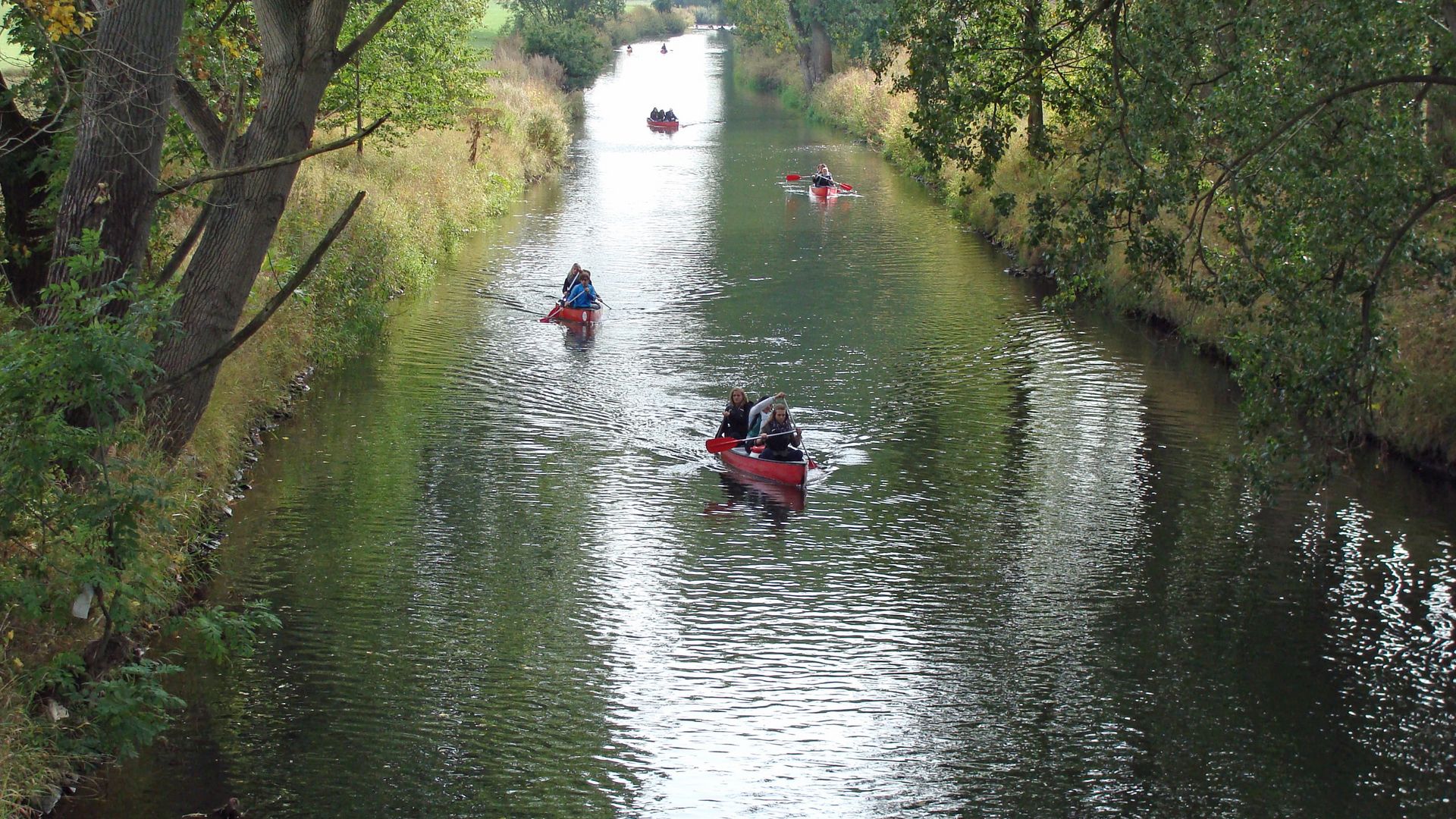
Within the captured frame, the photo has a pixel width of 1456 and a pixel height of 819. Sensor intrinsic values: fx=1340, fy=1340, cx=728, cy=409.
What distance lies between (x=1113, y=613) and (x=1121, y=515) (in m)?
2.96

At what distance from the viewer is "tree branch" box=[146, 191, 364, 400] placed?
261 inches

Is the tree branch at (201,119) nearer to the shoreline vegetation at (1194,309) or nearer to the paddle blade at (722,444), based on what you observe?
the shoreline vegetation at (1194,309)

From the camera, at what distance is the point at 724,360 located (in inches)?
902

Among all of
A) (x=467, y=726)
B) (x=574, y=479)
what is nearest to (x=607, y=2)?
(x=574, y=479)

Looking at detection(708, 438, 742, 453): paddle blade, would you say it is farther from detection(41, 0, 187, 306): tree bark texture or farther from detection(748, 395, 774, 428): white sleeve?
detection(41, 0, 187, 306): tree bark texture

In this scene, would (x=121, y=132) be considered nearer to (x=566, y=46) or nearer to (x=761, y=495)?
(x=761, y=495)

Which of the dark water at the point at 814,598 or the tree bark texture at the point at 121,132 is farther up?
the tree bark texture at the point at 121,132

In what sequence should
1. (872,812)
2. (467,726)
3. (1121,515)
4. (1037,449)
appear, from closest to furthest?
(872,812) < (467,726) < (1121,515) < (1037,449)

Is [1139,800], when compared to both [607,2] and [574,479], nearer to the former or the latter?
[574,479]

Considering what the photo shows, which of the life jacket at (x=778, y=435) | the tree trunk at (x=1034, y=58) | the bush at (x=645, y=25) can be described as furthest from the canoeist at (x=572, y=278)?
the bush at (x=645, y=25)

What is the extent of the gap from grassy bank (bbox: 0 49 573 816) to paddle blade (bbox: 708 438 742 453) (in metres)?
5.63

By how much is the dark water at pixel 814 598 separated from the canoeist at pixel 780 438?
50 centimetres

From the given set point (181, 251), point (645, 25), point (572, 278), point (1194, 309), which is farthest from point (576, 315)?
point (645, 25)

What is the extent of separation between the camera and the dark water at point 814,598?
34.8 feet
